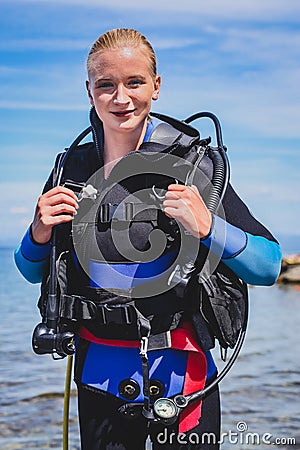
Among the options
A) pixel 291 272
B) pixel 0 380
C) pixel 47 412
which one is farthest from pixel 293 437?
pixel 291 272

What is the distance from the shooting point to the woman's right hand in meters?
2.71

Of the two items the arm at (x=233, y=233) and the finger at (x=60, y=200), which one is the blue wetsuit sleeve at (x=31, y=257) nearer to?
the finger at (x=60, y=200)

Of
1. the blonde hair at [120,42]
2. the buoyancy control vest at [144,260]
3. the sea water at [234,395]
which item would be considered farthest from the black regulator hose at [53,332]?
the sea water at [234,395]

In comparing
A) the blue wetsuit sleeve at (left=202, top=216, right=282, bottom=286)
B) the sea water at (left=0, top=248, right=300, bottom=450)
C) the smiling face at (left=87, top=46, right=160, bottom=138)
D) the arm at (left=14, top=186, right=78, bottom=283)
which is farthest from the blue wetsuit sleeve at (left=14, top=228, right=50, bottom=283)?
the sea water at (left=0, top=248, right=300, bottom=450)

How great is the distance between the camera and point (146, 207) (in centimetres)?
278

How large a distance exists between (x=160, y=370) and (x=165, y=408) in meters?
0.15

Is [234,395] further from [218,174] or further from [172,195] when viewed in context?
[172,195]

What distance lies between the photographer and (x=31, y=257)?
9.41 ft

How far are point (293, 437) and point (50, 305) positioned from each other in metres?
3.85

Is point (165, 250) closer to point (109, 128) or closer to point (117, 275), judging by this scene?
point (117, 275)

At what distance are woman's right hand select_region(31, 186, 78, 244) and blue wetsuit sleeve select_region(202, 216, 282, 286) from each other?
1.63ft

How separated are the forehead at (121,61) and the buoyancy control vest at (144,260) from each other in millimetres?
277

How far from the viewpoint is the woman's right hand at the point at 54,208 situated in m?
2.71

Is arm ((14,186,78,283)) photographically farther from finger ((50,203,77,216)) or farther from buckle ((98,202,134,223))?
buckle ((98,202,134,223))
